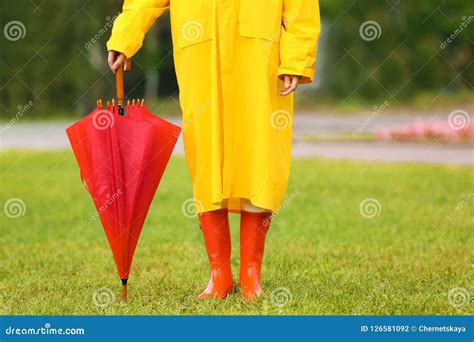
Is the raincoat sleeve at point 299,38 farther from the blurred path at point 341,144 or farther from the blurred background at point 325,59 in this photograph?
the blurred background at point 325,59

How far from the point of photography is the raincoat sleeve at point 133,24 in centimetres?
409

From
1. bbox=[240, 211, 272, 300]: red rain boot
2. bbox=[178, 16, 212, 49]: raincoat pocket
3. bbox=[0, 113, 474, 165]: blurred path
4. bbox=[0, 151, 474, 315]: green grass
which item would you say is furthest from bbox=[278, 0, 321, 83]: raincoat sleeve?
bbox=[0, 113, 474, 165]: blurred path

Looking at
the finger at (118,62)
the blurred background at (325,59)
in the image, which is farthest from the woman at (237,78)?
the blurred background at (325,59)

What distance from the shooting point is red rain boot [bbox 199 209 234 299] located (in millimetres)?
4227

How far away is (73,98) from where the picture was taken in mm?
16219

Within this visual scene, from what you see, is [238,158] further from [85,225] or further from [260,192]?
[85,225]

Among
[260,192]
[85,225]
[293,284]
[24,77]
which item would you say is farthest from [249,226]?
[24,77]

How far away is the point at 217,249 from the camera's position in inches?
168

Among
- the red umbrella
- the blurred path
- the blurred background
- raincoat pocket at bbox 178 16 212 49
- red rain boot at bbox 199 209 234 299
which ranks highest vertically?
the blurred background

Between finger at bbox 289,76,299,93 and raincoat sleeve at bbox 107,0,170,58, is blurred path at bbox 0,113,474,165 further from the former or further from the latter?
raincoat sleeve at bbox 107,0,170,58

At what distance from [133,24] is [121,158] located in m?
0.63

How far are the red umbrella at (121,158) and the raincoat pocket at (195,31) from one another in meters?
0.36

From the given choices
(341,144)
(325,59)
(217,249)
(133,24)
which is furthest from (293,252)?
(325,59)

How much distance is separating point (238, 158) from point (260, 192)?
0.18 metres
